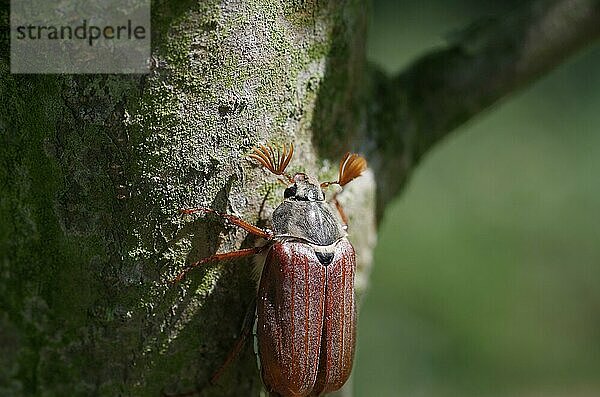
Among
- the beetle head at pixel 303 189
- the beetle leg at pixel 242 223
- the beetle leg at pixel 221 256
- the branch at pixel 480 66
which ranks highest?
the branch at pixel 480 66

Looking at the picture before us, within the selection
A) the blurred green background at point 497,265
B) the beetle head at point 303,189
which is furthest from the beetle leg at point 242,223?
the blurred green background at point 497,265

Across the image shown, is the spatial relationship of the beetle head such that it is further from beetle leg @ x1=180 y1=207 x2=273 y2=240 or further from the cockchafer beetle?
beetle leg @ x1=180 y1=207 x2=273 y2=240

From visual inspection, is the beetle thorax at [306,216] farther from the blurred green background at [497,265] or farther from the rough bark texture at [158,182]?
the blurred green background at [497,265]

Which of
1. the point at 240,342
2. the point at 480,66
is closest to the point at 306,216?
the point at 240,342

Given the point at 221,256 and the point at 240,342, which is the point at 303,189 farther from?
the point at 240,342

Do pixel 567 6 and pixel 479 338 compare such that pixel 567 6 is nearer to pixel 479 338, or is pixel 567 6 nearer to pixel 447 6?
pixel 479 338

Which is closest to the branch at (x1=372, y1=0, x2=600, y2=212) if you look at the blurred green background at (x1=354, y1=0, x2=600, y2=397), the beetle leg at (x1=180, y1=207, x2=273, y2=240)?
the beetle leg at (x1=180, y1=207, x2=273, y2=240)

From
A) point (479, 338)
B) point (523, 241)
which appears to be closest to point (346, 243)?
point (479, 338)
